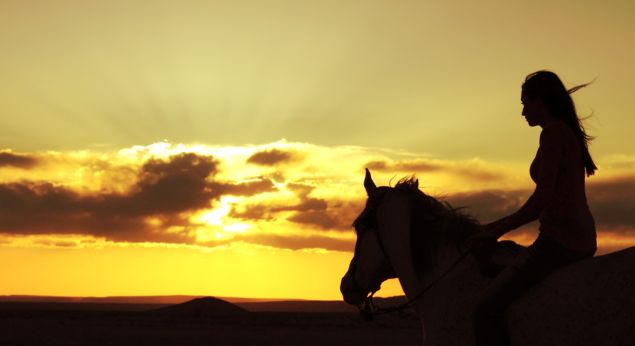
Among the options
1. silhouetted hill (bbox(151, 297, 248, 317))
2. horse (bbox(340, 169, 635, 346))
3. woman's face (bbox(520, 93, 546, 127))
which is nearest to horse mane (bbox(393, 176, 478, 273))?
horse (bbox(340, 169, 635, 346))

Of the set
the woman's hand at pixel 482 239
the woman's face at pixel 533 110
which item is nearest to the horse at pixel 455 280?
the woman's hand at pixel 482 239

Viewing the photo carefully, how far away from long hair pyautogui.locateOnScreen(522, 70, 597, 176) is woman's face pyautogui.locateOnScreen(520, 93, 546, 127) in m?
0.04

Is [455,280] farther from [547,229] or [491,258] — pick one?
[547,229]

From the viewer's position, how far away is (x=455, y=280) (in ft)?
21.7

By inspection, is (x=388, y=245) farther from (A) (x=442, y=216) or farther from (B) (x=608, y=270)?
(B) (x=608, y=270)

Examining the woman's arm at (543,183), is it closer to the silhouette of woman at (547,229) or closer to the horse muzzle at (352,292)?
the silhouette of woman at (547,229)

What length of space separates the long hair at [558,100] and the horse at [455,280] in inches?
39.6

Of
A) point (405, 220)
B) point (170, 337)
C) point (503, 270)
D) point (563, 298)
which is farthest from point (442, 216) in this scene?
point (170, 337)

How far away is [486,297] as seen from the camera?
6.21m

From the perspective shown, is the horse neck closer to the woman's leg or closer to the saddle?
the saddle

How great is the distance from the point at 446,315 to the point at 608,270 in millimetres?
1308

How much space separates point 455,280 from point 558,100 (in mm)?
1708

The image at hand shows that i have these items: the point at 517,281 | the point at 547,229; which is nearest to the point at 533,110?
the point at 547,229

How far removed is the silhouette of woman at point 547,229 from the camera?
614cm
